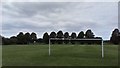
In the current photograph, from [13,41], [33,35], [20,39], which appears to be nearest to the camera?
[13,41]

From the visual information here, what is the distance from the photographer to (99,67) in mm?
11039

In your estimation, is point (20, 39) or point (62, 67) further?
point (20, 39)

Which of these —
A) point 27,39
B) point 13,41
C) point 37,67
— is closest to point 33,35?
point 27,39

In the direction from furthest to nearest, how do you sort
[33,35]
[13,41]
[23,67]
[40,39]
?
[33,35] < [13,41] < [40,39] < [23,67]

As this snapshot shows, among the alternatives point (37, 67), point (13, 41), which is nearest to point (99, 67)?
point (37, 67)

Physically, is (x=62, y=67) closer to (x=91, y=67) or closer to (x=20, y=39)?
(x=91, y=67)

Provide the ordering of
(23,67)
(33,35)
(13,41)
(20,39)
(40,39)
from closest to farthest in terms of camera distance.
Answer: (23,67)
(40,39)
(13,41)
(20,39)
(33,35)

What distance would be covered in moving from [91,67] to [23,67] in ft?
10.8

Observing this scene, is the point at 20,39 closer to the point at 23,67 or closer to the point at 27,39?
the point at 27,39

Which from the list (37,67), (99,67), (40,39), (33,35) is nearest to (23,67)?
(37,67)

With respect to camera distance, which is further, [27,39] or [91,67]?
[27,39]

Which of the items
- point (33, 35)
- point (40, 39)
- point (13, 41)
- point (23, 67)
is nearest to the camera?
point (23, 67)

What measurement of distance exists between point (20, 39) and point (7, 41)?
44.4 ft

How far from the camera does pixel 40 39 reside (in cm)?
6438
